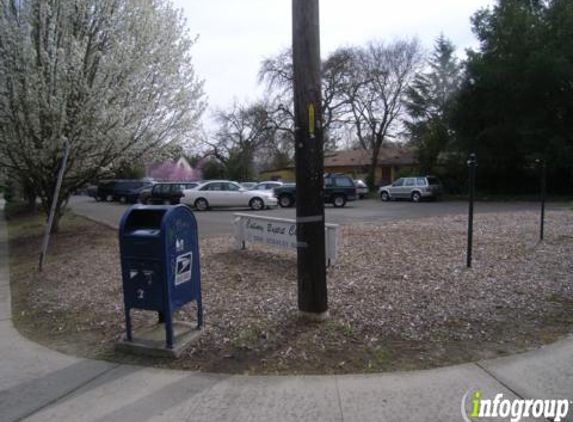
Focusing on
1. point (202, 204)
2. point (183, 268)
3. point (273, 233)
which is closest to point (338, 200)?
point (202, 204)

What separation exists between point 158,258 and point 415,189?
25.8 meters

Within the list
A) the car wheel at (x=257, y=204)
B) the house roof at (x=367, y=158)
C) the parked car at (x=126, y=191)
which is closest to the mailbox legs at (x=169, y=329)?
the car wheel at (x=257, y=204)

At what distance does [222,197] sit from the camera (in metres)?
22.7

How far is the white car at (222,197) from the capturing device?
22.1 metres

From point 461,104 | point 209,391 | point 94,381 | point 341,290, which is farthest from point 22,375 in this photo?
point 461,104

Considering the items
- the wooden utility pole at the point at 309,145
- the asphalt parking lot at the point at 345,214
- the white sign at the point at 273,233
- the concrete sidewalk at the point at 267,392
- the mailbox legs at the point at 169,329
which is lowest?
the asphalt parking lot at the point at 345,214

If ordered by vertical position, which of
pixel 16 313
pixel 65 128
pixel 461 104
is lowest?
pixel 16 313

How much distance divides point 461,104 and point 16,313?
28841mm

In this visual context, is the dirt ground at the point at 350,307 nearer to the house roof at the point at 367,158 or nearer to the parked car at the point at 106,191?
the parked car at the point at 106,191

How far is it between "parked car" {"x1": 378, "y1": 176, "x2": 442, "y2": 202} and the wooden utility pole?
24.6m

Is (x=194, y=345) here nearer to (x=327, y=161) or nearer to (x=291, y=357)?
(x=291, y=357)

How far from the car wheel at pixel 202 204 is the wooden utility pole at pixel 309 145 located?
1857 centimetres

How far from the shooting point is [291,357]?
3.99 metres

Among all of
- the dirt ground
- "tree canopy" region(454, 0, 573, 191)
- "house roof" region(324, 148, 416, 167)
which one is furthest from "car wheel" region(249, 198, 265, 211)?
"house roof" region(324, 148, 416, 167)
